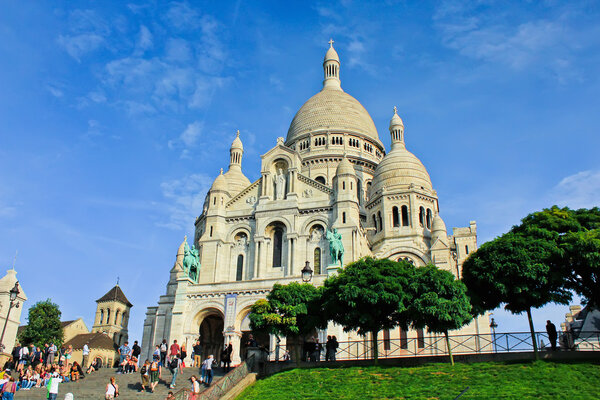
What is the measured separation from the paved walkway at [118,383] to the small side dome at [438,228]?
26.6 m

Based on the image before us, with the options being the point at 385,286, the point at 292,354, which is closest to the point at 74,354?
the point at 292,354

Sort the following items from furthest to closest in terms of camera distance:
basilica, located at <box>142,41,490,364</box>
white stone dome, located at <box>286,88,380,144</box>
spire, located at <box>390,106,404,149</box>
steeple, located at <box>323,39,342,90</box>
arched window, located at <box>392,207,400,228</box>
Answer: steeple, located at <box>323,39,342,90</box> < white stone dome, located at <box>286,88,380,144</box> < spire, located at <box>390,106,404,149</box> < arched window, located at <box>392,207,400,228</box> < basilica, located at <box>142,41,490,364</box>

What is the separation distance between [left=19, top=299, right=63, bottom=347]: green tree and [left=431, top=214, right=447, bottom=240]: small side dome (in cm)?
3925

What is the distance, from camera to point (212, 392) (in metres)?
24.4

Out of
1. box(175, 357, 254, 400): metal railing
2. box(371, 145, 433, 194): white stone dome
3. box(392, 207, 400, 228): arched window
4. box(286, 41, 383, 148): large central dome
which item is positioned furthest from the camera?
box(286, 41, 383, 148): large central dome

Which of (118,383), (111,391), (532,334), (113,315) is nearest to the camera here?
(111,391)

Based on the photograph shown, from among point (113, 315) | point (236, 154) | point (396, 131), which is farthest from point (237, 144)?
point (113, 315)

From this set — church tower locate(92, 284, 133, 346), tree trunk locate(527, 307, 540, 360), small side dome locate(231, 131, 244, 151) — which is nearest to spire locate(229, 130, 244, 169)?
small side dome locate(231, 131, 244, 151)

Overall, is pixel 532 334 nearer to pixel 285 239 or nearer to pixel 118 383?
pixel 118 383

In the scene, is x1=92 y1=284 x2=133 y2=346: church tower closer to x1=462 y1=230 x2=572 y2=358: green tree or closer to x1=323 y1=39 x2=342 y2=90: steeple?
x1=323 y1=39 x2=342 y2=90: steeple

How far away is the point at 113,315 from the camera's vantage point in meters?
85.4

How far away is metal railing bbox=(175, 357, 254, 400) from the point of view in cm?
2314

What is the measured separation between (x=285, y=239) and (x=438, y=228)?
568 inches

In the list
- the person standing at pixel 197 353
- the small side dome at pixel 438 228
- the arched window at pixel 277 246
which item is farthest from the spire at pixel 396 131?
the person standing at pixel 197 353
